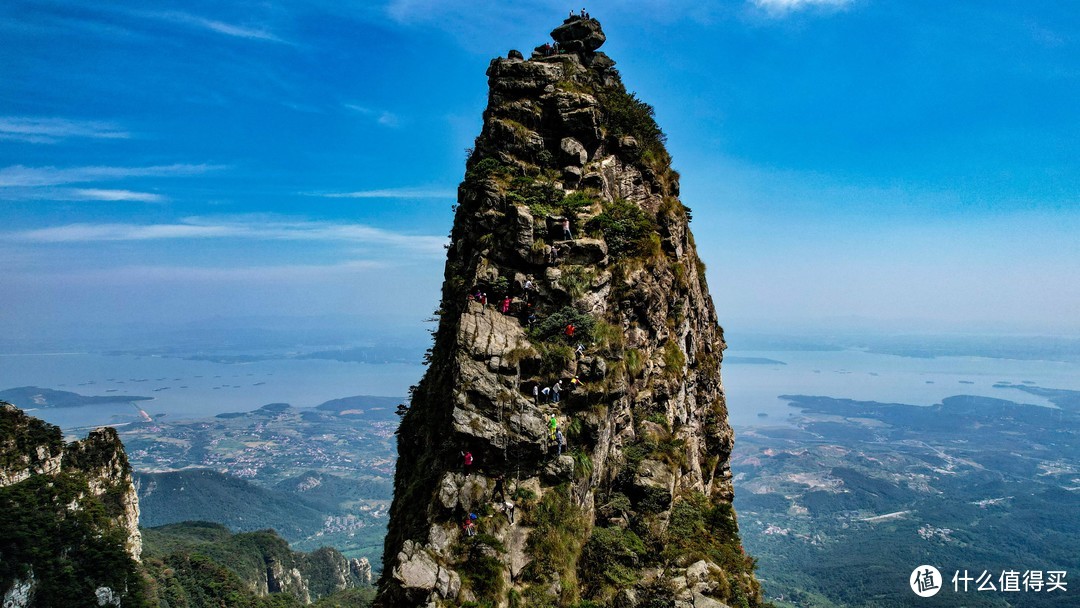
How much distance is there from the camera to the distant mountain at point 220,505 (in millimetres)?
170750

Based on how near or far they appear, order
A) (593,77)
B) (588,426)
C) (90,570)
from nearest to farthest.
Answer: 1. (588,426)
2. (593,77)
3. (90,570)

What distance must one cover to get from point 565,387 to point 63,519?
182ft

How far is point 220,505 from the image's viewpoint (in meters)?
180

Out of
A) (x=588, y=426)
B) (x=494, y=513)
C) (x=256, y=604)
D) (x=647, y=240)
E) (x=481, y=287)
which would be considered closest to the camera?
(x=494, y=513)

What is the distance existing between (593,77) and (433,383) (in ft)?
49.8

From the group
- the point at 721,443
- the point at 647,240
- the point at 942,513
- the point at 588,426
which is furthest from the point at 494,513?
the point at 942,513

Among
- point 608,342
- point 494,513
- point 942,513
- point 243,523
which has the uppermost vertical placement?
point 608,342

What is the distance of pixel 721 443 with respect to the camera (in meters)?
25.0

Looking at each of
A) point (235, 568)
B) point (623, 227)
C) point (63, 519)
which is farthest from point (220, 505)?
point (623, 227)

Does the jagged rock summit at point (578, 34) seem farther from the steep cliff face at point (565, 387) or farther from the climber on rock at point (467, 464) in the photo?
the climber on rock at point (467, 464)

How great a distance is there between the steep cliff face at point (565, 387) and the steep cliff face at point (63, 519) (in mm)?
45567

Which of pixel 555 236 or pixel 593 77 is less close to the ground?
pixel 593 77

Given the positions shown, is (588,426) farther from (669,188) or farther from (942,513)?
(942,513)

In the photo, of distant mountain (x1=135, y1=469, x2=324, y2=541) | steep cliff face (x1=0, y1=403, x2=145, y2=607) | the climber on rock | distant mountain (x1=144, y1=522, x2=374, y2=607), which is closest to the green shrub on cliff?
the climber on rock
